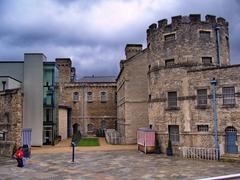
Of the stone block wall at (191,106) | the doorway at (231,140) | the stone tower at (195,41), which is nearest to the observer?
the doorway at (231,140)

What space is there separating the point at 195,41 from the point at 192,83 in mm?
3842

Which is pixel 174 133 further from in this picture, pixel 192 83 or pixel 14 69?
pixel 14 69

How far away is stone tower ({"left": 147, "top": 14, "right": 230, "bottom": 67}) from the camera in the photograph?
24.9m

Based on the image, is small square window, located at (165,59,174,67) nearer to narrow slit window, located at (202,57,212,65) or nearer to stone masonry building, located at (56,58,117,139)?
narrow slit window, located at (202,57,212,65)

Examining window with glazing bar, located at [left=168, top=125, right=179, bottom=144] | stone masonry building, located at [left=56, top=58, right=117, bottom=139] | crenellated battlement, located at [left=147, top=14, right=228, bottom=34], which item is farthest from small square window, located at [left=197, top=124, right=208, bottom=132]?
stone masonry building, located at [left=56, top=58, right=117, bottom=139]

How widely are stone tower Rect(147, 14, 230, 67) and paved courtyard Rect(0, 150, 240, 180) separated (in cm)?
886

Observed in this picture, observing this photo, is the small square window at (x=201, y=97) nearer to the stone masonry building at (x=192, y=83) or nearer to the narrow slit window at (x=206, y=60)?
the stone masonry building at (x=192, y=83)

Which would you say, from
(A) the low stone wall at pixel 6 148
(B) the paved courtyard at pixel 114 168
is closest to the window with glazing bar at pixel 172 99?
(B) the paved courtyard at pixel 114 168

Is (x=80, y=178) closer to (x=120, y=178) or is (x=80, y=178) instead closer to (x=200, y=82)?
(x=120, y=178)

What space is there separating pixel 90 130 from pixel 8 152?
2691 cm

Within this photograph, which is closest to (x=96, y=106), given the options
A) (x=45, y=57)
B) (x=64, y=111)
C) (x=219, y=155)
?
(x=64, y=111)

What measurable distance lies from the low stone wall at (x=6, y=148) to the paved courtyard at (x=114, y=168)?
1940 mm

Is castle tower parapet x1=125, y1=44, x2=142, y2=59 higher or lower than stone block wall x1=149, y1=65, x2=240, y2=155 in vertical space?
higher

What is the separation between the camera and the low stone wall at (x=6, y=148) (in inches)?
956
